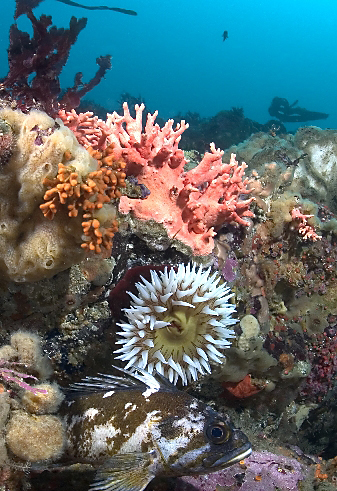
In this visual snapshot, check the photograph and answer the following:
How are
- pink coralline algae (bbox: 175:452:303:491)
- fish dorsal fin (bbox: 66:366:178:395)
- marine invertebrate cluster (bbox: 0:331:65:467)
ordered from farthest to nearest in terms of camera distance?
pink coralline algae (bbox: 175:452:303:491)
fish dorsal fin (bbox: 66:366:178:395)
marine invertebrate cluster (bbox: 0:331:65:467)

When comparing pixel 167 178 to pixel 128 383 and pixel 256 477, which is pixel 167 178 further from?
pixel 256 477

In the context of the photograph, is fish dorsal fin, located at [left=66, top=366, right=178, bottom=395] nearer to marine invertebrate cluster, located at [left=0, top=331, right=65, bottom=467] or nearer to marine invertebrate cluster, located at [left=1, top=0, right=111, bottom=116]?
marine invertebrate cluster, located at [left=0, top=331, right=65, bottom=467]

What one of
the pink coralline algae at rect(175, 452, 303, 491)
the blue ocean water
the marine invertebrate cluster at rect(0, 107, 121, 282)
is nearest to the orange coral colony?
the marine invertebrate cluster at rect(0, 107, 121, 282)

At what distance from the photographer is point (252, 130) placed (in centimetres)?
1928

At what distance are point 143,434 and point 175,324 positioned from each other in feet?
3.25

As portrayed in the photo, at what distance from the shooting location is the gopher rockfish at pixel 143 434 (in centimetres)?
244

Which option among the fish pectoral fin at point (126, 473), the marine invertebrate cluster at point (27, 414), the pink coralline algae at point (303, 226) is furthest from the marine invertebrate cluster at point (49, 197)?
the pink coralline algae at point (303, 226)

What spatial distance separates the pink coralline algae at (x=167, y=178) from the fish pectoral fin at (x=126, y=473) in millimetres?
1938

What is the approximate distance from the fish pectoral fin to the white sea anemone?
776 millimetres

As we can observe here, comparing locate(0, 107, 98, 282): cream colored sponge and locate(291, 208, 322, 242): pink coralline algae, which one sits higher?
locate(291, 208, 322, 242): pink coralline algae

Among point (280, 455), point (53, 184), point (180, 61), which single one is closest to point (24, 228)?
point (53, 184)

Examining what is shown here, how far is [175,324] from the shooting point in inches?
127

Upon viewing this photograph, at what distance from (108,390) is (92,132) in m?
2.69

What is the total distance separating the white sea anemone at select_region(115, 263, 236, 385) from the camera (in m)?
3.13
